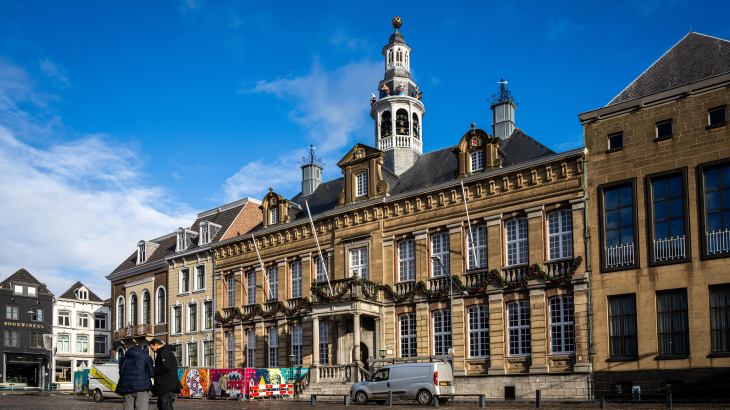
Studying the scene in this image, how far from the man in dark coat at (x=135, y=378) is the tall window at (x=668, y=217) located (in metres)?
24.7

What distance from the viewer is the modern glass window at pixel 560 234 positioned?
116 feet

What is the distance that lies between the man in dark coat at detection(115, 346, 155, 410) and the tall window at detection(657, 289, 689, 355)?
2429cm

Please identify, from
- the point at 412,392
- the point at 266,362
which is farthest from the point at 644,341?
the point at 266,362

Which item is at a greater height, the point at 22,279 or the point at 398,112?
the point at 398,112

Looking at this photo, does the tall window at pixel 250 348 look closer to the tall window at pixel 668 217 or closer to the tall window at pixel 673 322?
the tall window at pixel 673 322

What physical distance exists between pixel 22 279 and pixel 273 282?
4336 centimetres

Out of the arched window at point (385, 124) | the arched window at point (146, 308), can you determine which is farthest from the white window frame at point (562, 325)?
the arched window at point (146, 308)

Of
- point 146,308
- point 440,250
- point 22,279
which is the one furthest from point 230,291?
point 22,279

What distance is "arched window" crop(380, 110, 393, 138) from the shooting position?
49.9 metres

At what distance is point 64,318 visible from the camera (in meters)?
80.0

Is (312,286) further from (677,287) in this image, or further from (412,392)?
(677,287)

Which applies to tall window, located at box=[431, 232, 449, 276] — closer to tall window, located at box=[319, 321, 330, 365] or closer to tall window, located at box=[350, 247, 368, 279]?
tall window, located at box=[350, 247, 368, 279]

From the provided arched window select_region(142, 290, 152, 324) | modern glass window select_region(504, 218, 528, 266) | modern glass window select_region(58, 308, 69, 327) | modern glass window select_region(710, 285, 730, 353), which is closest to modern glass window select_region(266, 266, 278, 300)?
arched window select_region(142, 290, 152, 324)

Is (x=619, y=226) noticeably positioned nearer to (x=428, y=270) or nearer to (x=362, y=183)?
(x=428, y=270)
